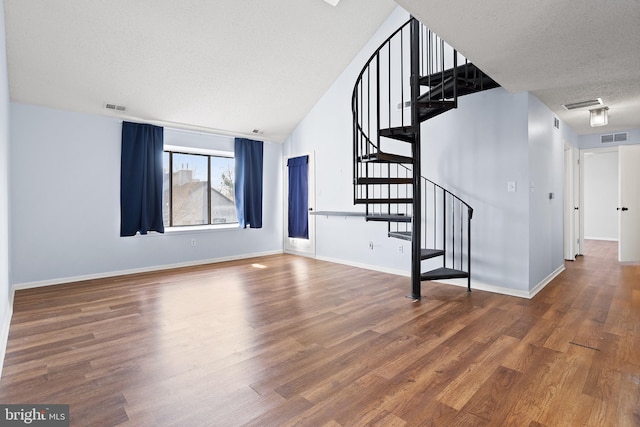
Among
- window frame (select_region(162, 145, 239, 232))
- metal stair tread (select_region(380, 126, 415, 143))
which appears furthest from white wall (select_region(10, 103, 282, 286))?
metal stair tread (select_region(380, 126, 415, 143))

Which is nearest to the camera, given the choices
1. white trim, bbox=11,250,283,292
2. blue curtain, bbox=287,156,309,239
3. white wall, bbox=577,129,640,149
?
white trim, bbox=11,250,283,292

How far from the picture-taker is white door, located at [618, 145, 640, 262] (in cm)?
588

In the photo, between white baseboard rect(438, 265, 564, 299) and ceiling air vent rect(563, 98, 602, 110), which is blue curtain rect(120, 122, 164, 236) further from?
ceiling air vent rect(563, 98, 602, 110)

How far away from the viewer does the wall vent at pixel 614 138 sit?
20.2 feet

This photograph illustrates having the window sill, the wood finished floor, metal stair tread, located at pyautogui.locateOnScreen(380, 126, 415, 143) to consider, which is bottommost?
the wood finished floor

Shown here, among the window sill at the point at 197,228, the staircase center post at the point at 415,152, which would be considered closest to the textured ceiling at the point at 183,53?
the staircase center post at the point at 415,152

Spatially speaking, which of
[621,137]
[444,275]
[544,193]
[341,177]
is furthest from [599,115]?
[341,177]

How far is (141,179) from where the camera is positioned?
5406mm

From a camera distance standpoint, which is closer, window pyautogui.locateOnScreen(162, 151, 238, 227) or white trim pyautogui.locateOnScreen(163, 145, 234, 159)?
white trim pyautogui.locateOnScreen(163, 145, 234, 159)

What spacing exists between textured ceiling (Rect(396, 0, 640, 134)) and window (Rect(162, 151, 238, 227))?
5.16m

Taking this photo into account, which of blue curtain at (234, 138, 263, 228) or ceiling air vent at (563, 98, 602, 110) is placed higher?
ceiling air vent at (563, 98, 602, 110)

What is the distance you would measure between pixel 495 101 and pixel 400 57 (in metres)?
1.73

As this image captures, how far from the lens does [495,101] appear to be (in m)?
4.05

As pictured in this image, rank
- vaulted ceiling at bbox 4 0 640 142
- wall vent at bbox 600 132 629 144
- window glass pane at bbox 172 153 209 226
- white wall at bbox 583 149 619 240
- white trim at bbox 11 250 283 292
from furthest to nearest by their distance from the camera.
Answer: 1. white wall at bbox 583 149 619 240
2. window glass pane at bbox 172 153 209 226
3. wall vent at bbox 600 132 629 144
4. white trim at bbox 11 250 283 292
5. vaulted ceiling at bbox 4 0 640 142
